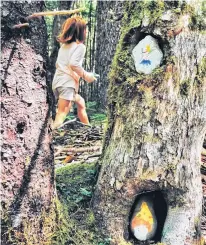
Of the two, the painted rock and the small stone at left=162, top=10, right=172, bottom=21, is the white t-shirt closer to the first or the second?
the small stone at left=162, top=10, right=172, bottom=21

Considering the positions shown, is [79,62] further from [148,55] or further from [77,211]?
[77,211]

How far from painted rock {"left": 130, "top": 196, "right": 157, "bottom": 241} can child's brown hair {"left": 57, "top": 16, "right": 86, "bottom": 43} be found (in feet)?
7.54

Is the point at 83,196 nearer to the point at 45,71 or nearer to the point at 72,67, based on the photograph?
the point at 45,71

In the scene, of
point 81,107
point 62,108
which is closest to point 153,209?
point 62,108

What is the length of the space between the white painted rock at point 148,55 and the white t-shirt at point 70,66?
5.05 feet

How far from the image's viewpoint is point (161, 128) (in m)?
3.08

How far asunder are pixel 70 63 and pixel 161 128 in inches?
78.6

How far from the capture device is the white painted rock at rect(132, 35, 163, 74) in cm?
310

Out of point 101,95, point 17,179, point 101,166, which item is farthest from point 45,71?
point 101,95

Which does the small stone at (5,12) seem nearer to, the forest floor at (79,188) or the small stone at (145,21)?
the small stone at (145,21)

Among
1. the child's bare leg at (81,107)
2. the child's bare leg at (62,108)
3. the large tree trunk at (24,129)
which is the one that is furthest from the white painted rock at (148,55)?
the child's bare leg at (81,107)

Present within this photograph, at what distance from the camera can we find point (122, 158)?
319cm

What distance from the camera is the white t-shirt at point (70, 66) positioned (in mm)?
4609

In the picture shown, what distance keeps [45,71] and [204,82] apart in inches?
54.0
